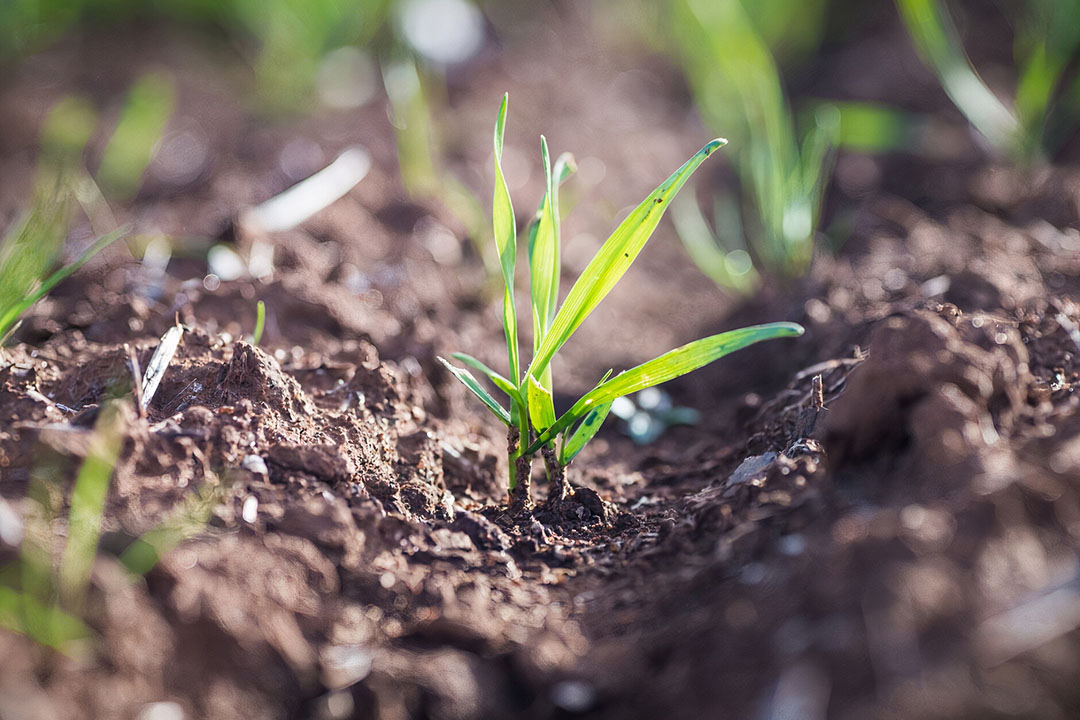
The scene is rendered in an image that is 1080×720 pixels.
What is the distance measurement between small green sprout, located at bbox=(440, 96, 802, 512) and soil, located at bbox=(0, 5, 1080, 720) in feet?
0.41

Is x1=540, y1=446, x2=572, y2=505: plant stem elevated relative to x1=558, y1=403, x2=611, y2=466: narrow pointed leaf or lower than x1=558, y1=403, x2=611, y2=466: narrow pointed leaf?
lower

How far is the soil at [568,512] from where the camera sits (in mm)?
679

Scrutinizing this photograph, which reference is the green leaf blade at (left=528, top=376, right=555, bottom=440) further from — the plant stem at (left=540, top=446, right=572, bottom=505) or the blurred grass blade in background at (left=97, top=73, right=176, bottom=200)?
the blurred grass blade in background at (left=97, top=73, right=176, bottom=200)

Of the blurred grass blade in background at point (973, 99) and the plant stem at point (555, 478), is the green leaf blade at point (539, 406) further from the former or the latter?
the blurred grass blade in background at point (973, 99)

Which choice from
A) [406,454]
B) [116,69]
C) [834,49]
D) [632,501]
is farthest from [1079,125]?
[116,69]

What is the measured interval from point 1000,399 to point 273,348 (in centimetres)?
107

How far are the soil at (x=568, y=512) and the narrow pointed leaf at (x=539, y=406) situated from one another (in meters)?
0.13

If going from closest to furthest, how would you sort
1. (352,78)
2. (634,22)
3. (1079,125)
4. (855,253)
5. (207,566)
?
(207,566) < (855,253) < (1079,125) < (352,78) < (634,22)

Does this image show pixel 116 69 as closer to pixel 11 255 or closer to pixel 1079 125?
pixel 11 255

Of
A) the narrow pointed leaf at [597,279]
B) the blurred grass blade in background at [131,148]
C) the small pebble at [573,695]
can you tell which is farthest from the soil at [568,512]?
the blurred grass blade in background at [131,148]

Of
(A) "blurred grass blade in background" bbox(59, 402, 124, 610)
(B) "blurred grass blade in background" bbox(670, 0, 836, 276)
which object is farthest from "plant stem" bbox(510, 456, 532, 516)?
(B) "blurred grass blade in background" bbox(670, 0, 836, 276)

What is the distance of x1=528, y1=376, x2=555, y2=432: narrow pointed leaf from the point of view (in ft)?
3.20

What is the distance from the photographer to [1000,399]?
34.9 inches

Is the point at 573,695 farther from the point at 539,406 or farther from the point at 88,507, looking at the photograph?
the point at 88,507
